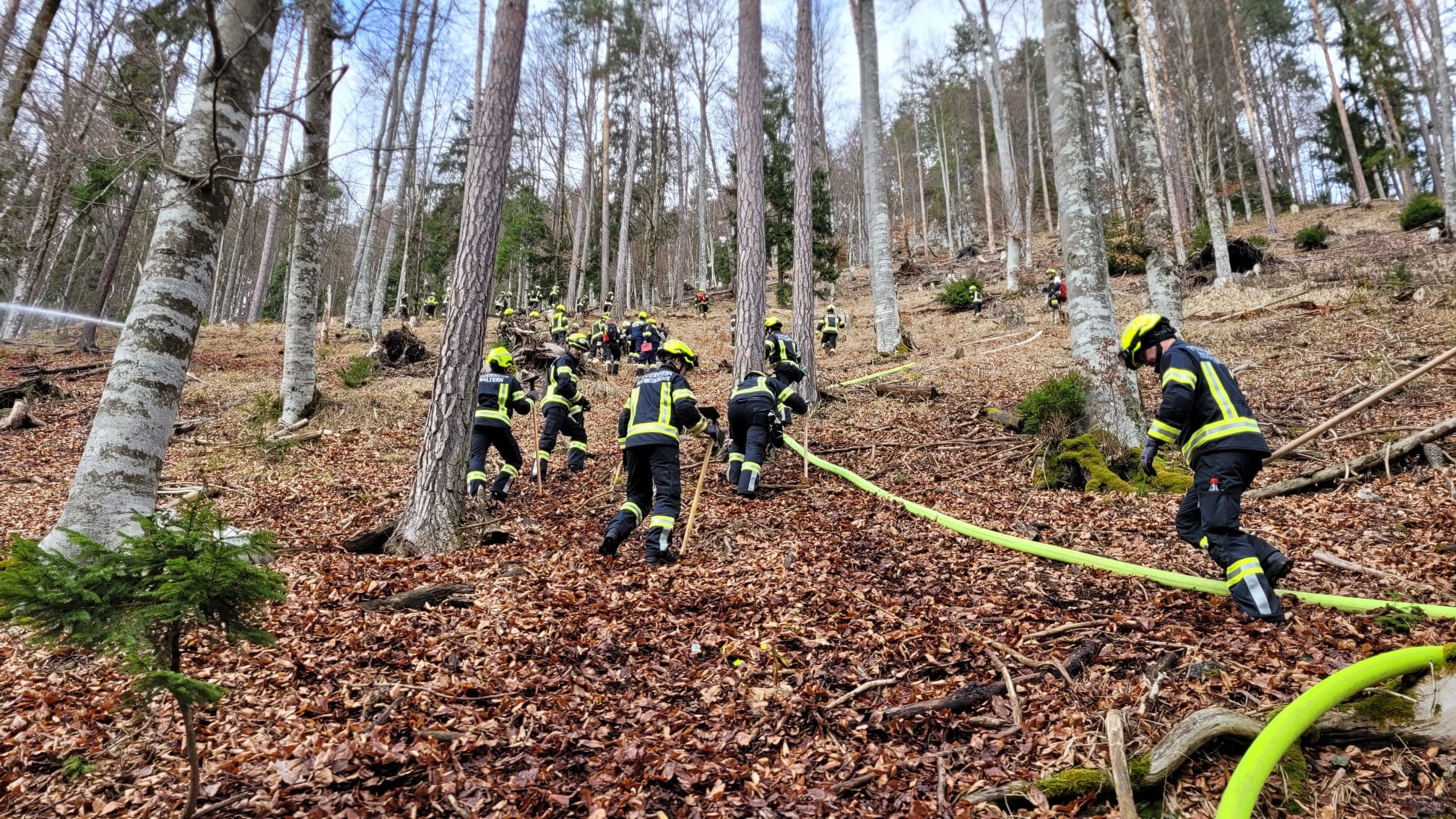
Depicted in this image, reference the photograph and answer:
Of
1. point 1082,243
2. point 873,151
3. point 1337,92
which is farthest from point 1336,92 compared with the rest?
point 1082,243

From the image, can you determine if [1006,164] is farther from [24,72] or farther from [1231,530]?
[24,72]

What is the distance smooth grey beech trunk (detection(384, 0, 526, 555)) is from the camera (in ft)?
18.4

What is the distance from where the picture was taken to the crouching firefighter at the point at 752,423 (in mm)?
7328

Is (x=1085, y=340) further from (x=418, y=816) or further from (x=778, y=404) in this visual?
(x=418, y=816)

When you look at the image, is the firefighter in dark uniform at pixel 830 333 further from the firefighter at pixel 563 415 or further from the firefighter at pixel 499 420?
the firefighter at pixel 499 420

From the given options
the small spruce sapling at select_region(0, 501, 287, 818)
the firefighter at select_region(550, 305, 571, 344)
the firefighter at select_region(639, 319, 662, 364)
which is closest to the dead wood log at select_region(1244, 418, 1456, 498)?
the small spruce sapling at select_region(0, 501, 287, 818)

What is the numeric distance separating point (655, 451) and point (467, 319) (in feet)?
6.68

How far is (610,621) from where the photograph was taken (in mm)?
4383

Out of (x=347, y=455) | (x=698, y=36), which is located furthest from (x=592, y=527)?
(x=698, y=36)

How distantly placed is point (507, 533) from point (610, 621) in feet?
6.95

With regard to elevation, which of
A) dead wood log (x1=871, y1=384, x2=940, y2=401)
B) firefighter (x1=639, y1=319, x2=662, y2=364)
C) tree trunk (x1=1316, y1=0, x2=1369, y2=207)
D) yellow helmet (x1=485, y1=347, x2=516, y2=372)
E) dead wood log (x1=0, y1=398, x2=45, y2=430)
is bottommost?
dead wood log (x1=0, y1=398, x2=45, y2=430)

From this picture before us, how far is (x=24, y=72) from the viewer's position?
727 cm

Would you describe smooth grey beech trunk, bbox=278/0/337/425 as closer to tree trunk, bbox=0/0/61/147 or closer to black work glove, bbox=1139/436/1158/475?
tree trunk, bbox=0/0/61/147

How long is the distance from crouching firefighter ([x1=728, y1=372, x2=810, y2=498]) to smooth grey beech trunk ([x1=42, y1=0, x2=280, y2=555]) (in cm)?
499
